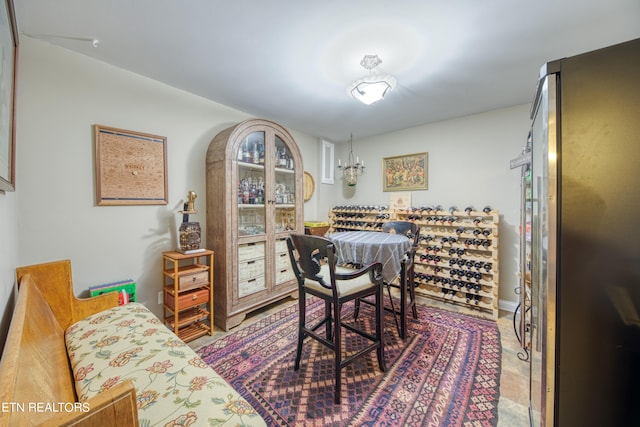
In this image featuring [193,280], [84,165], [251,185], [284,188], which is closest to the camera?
[84,165]

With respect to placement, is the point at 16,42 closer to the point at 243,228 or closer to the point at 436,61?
the point at 243,228

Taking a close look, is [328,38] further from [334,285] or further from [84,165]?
[84,165]

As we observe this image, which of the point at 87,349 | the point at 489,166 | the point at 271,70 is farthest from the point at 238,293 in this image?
the point at 489,166

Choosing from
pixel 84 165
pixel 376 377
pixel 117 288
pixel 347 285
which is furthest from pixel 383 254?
pixel 84 165

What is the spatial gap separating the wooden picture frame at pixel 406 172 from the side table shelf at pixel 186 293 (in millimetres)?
2934

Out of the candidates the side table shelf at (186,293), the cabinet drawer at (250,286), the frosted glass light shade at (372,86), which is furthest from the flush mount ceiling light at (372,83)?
the cabinet drawer at (250,286)

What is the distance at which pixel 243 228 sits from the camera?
2.73 meters

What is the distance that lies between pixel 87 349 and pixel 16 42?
1.96m

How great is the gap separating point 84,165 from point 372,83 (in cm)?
249

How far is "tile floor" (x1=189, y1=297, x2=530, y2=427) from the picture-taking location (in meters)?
1.46

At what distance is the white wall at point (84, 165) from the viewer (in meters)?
1.74

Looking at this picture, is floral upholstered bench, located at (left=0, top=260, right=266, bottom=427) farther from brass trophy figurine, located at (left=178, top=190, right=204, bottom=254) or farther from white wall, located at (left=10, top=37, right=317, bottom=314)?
brass trophy figurine, located at (left=178, top=190, right=204, bottom=254)

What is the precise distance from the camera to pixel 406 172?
3.79 m

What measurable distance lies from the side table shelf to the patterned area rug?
1.00ft
